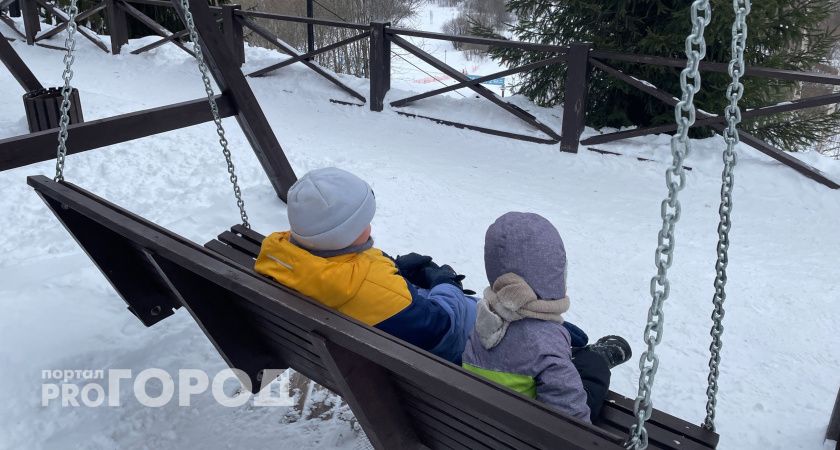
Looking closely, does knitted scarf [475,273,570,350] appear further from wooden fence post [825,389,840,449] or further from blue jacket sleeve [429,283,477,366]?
wooden fence post [825,389,840,449]

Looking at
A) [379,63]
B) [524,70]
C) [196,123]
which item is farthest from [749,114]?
[196,123]

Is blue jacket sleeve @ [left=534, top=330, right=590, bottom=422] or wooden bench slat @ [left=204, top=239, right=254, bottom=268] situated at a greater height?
blue jacket sleeve @ [left=534, top=330, right=590, bottom=422]

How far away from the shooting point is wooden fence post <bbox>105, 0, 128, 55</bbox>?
9.91 meters

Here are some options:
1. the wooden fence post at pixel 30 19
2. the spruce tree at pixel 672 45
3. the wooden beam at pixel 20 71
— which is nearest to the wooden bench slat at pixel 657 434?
the spruce tree at pixel 672 45

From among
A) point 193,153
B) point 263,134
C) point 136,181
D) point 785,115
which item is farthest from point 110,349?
point 785,115

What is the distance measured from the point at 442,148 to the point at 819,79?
3276 mm

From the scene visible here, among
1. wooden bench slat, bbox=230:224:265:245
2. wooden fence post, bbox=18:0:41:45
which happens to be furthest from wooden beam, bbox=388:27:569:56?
wooden fence post, bbox=18:0:41:45

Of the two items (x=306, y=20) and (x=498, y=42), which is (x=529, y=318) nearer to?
(x=498, y=42)

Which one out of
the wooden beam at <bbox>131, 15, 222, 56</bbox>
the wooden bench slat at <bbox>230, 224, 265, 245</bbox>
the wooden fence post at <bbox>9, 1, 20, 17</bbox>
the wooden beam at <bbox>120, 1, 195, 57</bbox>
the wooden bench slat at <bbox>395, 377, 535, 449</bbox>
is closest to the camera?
the wooden bench slat at <bbox>395, 377, 535, 449</bbox>

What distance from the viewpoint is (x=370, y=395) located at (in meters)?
1.98

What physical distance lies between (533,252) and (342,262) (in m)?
0.58

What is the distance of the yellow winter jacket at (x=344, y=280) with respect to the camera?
6.75ft

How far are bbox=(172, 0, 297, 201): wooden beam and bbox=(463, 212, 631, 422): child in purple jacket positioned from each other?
2716 millimetres

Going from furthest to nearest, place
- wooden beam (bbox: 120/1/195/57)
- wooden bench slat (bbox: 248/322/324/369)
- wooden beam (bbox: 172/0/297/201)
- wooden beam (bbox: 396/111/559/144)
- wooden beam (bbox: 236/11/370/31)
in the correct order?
wooden beam (bbox: 120/1/195/57) → wooden beam (bbox: 236/11/370/31) → wooden beam (bbox: 396/111/559/144) → wooden beam (bbox: 172/0/297/201) → wooden bench slat (bbox: 248/322/324/369)
